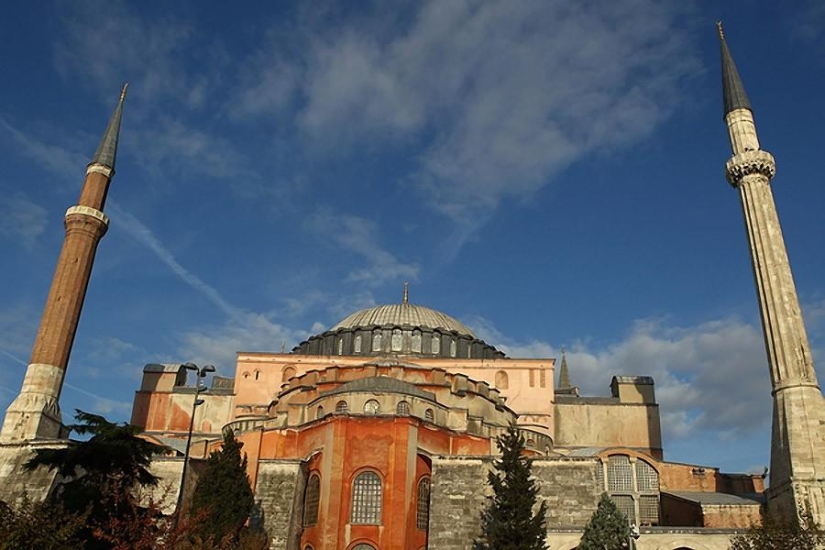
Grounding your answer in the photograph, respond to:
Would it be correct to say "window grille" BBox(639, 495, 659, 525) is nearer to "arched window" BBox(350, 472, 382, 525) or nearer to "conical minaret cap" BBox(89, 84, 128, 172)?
"arched window" BBox(350, 472, 382, 525)

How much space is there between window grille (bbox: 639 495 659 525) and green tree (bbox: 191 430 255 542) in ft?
45.5

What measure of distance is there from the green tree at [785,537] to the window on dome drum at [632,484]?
22.8 feet

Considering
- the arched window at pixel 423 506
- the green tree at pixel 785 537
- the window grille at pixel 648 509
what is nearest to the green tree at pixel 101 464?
the arched window at pixel 423 506

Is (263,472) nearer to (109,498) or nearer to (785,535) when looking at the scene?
(109,498)

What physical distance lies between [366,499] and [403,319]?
14978 millimetres

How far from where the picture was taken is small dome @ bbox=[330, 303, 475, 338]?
35.9m

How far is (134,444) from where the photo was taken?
1892 cm

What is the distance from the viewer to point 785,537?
58.7 feet

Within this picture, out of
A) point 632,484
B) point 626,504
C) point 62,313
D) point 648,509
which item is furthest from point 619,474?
point 62,313

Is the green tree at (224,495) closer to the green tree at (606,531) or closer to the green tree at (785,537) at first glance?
the green tree at (606,531)

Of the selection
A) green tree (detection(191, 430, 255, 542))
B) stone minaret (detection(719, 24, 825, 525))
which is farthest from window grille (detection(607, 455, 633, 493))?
green tree (detection(191, 430, 255, 542))

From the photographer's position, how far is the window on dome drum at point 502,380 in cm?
3391

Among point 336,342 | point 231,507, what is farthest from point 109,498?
point 336,342

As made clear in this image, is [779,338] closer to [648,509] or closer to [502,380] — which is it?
[648,509]
